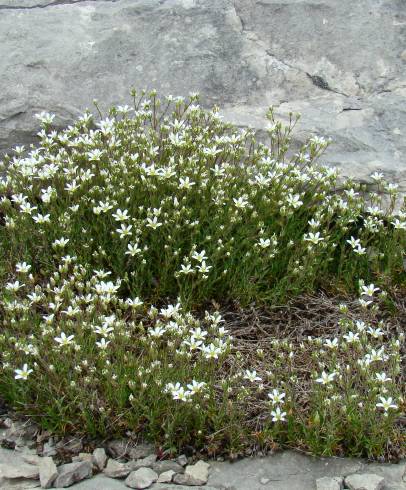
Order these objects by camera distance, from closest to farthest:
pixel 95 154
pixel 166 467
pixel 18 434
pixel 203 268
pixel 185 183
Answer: pixel 166 467
pixel 18 434
pixel 203 268
pixel 185 183
pixel 95 154

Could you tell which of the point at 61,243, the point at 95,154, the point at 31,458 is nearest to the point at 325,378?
the point at 31,458

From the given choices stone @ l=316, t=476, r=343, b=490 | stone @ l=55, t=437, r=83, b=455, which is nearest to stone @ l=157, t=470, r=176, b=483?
stone @ l=55, t=437, r=83, b=455

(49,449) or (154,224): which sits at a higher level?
(154,224)

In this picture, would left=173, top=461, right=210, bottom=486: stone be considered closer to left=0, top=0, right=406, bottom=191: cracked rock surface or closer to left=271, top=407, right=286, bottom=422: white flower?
left=271, top=407, right=286, bottom=422: white flower

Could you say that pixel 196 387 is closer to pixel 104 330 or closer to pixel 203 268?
pixel 104 330

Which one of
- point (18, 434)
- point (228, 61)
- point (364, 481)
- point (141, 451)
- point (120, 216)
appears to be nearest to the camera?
point (364, 481)

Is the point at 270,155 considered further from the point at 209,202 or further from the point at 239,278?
the point at 239,278

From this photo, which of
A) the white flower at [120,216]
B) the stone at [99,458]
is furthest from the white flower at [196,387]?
the white flower at [120,216]
